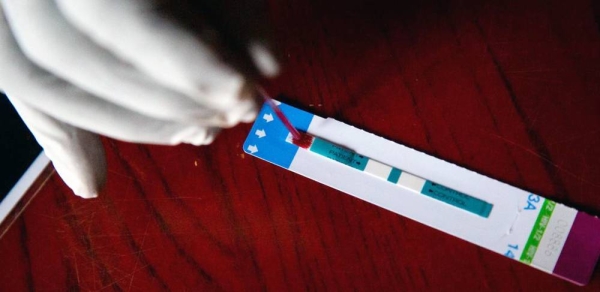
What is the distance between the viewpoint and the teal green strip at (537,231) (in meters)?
0.39

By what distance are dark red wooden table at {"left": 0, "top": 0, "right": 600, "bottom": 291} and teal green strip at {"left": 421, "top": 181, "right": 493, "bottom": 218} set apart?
24mm

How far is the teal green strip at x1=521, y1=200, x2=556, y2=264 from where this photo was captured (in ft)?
1.30

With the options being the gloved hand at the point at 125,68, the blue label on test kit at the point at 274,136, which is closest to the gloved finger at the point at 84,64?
the gloved hand at the point at 125,68

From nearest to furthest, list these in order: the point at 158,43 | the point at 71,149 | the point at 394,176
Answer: the point at 158,43, the point at 71,149, the point at 394,176

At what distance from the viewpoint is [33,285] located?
0.44 meters

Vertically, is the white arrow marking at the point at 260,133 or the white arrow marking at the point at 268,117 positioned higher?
the white arrow marking at the point at 268,117

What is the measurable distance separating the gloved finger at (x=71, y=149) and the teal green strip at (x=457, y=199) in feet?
0.74

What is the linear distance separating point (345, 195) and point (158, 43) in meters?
0.24

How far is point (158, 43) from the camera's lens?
21cm

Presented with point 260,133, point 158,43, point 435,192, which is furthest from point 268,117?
point 158,43

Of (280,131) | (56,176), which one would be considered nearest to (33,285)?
(56,176)

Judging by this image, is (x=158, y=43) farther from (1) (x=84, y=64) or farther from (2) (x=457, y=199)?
(2) (x=457, y=199)

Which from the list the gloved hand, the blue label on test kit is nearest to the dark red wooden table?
the blue label on test kit

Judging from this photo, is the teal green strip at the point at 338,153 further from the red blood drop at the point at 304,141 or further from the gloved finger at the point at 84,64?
the gloved finger at the point at 84,64
